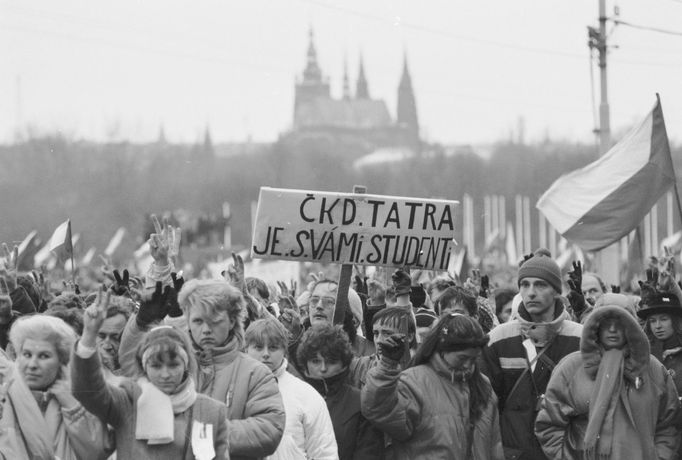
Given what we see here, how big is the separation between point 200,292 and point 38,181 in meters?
42.2

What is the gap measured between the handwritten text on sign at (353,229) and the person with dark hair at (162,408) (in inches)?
88.0

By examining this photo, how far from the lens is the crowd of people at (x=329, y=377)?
19.0 feet

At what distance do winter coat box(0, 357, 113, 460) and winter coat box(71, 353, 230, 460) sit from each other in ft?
0.34

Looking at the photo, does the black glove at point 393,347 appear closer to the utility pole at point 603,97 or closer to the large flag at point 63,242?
the large flag at point 63,242

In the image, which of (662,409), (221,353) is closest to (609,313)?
(662,409)

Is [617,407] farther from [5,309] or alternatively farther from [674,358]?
[5,309]

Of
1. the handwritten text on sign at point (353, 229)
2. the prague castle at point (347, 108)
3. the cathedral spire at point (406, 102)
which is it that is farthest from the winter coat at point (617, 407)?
the cathedral spire at point (406, 102)

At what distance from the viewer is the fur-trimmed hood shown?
7.18 m

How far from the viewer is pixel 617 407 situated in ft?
23.5

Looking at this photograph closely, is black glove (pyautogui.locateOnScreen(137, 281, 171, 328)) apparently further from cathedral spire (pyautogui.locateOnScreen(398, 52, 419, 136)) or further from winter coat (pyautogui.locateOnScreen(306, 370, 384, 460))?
cathedral spire (pyautogui.locateOnScreen(398, 52, 419, 136))

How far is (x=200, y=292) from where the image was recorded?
6422 millimetres

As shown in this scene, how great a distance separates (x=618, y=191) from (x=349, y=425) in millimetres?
7263

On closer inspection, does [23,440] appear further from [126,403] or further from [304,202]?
[304,202]

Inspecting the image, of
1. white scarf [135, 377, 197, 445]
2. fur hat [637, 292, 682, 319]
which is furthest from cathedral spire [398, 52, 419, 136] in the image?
white scarf [135, 377, 197, 445]
